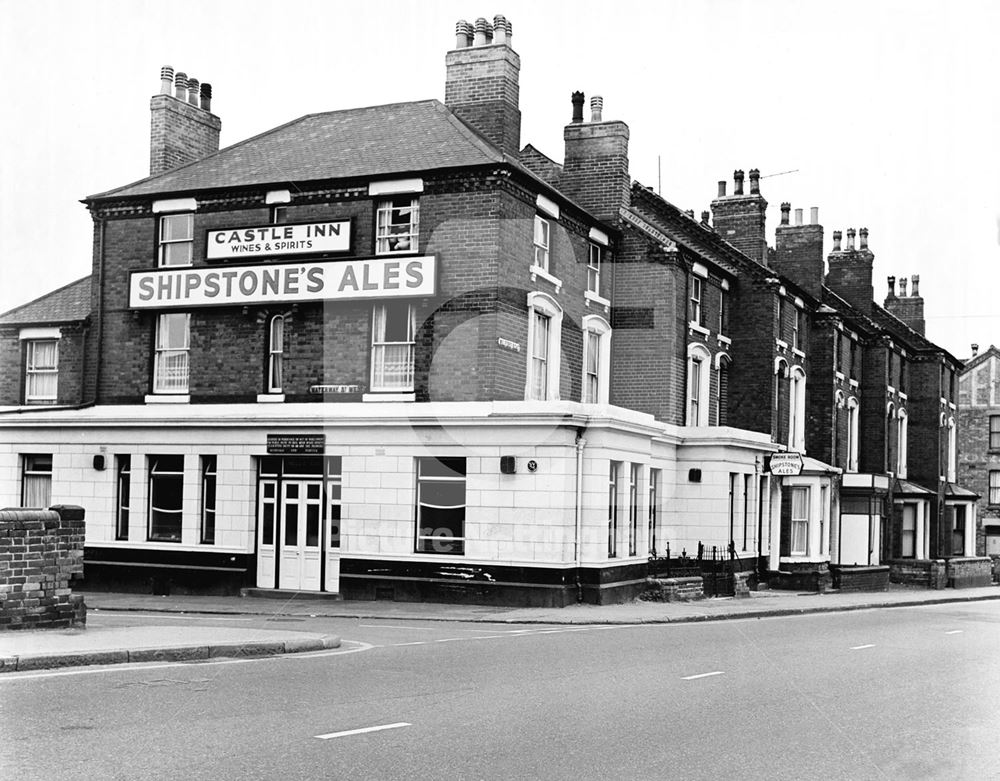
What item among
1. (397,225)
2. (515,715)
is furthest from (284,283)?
(515,715)

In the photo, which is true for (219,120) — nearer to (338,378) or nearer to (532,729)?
(338,378)

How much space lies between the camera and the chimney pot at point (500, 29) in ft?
90.4

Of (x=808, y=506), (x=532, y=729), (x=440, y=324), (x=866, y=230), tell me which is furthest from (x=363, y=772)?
(x=866, y=230)

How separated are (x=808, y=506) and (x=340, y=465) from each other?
58.4 ft

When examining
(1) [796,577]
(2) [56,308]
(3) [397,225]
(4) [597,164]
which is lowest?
(1) [796,577]

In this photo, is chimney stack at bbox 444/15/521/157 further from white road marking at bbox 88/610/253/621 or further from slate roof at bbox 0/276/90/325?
white road marking at bbox 88/610/253/621

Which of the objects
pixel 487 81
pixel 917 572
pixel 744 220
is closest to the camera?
pixel 487 81

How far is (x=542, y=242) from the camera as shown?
2656 centimetres

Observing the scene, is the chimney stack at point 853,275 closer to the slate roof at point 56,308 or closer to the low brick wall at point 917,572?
the low brick wall at point 917,572

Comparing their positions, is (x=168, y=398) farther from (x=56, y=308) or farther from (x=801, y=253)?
(x=801, y=253)

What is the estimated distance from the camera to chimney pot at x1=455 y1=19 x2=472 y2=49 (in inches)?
1104

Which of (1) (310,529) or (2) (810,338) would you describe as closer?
(1) (310,529)

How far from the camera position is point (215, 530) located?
86.0 ft

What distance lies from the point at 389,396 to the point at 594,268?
692cm
